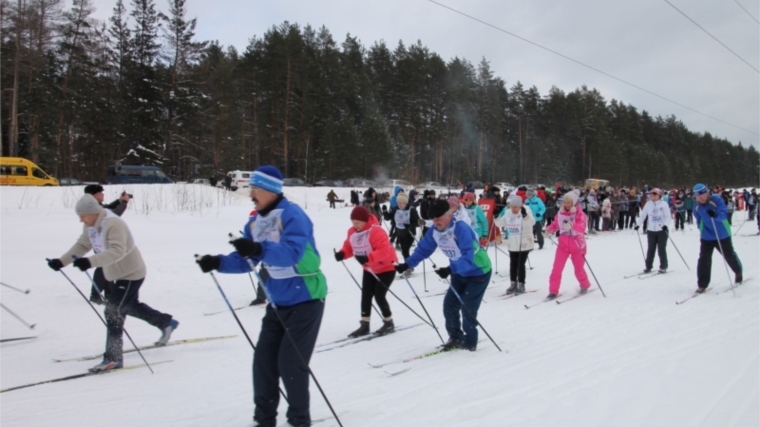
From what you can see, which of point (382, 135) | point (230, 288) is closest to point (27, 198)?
point (230, 288)

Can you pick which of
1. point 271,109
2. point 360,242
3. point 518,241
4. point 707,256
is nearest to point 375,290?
point 360,242

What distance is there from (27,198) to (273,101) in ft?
83.4

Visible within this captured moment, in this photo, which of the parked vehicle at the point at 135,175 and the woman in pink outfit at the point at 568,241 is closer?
the woman in pink outfit at the point at 568,241

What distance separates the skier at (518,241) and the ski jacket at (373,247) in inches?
142

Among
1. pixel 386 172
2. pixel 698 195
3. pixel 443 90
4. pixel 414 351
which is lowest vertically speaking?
pixel 414 351

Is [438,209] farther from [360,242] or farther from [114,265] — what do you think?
[114,265]

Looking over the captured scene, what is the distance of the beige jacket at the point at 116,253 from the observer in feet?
15.0

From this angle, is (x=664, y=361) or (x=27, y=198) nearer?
(x=664, y=361)

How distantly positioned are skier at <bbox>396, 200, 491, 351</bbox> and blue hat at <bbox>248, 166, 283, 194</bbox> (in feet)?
7.42

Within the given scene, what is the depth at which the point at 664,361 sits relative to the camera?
454cm

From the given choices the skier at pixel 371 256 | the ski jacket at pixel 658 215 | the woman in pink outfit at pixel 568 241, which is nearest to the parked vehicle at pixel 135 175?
the skier at pixel 371 256

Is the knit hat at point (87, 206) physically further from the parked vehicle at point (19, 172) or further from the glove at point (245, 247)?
the parked vehicle at point (19, 172)

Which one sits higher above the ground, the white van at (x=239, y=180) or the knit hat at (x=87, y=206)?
the white van at (x=239, y=180)

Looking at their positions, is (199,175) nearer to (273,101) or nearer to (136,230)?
(273,101)
